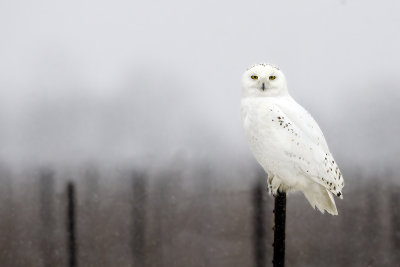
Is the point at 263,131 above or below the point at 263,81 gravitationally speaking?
below

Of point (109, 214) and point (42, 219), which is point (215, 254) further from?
point (42, 219)

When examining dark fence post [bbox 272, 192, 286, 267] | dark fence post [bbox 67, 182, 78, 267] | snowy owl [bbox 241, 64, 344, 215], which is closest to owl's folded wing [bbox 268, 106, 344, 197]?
snowy owl [bbox 241, 64, 344, 215]

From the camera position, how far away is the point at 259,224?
2.70 meters

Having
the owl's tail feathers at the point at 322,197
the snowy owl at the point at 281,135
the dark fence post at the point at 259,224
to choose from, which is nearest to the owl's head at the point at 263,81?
the snowy owl at the point at 281,135

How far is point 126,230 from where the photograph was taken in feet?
8.88

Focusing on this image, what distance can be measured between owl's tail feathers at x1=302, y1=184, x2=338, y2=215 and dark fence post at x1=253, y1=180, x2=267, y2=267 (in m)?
0.95

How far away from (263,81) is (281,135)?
0.17 m

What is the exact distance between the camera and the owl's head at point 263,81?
1528mm

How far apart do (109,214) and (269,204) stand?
0.84 metres

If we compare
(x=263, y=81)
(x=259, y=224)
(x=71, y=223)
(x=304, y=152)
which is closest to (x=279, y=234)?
(x=304, y=152)

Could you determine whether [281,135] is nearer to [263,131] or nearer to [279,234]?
[263,131]

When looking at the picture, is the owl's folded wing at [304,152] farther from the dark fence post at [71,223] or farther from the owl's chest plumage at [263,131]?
the dark fence post at [71,223]

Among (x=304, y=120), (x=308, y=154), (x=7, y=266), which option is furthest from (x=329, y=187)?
(x=7, y=266)

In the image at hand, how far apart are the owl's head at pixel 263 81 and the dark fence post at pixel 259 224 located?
1.08m
